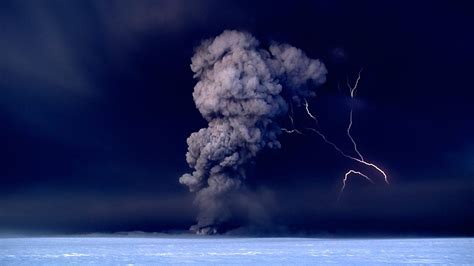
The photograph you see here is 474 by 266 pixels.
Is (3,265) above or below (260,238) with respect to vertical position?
below

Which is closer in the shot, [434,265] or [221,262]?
[434,265]

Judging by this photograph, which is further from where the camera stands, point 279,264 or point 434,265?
point 279,264

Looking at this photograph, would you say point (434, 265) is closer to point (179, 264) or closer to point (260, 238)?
point (179, 264)

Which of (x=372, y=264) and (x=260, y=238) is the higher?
(x=260, y=238)

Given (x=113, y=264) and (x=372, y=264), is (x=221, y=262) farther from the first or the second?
(x=372, y=264)

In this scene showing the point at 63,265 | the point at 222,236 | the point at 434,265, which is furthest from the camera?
the point at 222,236

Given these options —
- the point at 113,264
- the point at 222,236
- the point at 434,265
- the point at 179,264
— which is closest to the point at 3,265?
the point at 113,264

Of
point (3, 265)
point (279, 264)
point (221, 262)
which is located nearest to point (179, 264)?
point (221, 262)

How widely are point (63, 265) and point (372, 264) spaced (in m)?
11.7

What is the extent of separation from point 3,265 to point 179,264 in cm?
685

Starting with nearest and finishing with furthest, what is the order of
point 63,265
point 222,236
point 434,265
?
point 434,265
point 63,265
point 222,236

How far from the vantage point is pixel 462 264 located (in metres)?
23.4

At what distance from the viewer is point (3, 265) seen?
25.4m

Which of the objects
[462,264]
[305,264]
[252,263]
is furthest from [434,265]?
[252,263]
